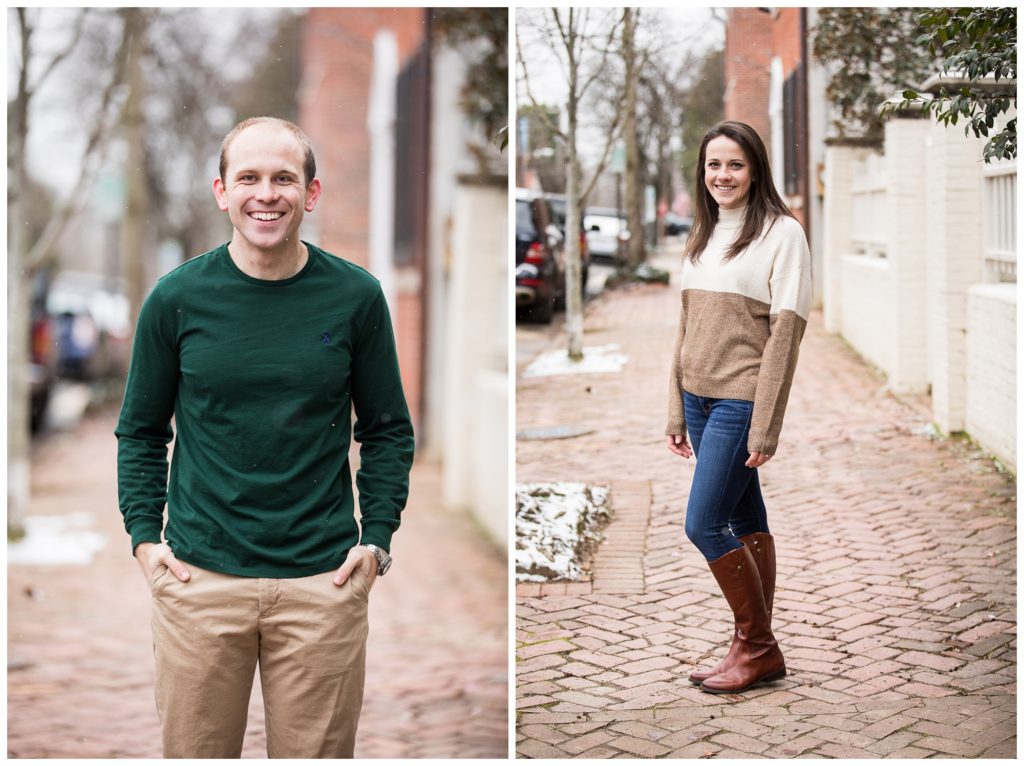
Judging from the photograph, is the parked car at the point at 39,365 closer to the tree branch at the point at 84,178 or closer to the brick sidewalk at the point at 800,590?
the tree branch at the point at 84,178

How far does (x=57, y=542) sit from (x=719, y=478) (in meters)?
6.43

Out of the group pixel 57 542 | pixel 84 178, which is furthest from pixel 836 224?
pixel 57 542

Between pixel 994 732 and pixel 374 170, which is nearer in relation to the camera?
pixel 994 732

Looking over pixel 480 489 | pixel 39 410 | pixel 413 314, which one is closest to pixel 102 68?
pixel 413 314

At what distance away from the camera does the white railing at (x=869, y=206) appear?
412 centimetres

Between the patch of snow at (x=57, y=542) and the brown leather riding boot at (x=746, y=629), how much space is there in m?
5.49

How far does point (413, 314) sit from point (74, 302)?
11.5 meters

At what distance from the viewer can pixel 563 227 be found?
4121 mm

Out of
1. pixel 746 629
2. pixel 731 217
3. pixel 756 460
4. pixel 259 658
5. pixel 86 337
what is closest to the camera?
pixel 259 658

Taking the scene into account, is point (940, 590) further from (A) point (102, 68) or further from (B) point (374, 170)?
(B) point (374, 170)

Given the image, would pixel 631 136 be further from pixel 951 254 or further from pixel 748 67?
pixel 951 254

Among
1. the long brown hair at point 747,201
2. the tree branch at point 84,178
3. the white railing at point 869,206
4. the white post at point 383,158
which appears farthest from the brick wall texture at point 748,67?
the white post at point 383,158

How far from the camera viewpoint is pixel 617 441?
4125mm

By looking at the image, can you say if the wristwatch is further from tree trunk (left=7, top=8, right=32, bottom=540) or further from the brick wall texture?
tree trunk (left=7, top=8, right=32, bottom=540)
